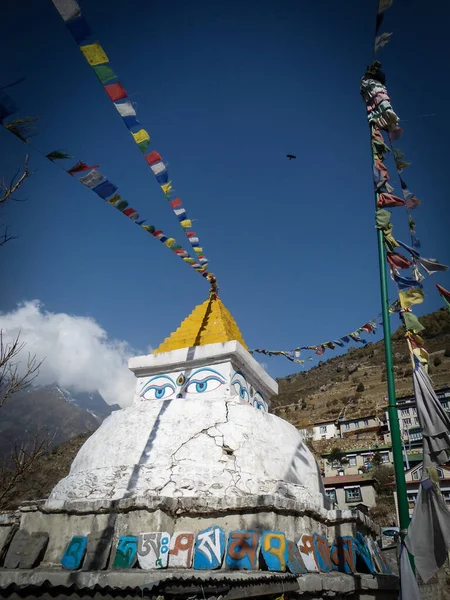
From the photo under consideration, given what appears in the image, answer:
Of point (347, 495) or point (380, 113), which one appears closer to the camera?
point (380, 113)

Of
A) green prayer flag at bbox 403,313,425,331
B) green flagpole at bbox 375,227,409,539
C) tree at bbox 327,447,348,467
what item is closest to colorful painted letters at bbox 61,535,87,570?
green flagpole at bbox 375,227,409,539

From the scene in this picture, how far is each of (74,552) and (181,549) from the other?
1300 mm

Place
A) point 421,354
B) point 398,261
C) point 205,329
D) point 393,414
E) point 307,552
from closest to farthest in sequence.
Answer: point 393,414, point 307,552, point 421,354, point 398,261, point 205,329

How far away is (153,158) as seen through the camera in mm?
4973

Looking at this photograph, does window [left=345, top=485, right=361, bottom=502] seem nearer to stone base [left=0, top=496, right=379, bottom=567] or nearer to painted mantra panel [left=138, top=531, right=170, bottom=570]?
stone base [left=0, top=496, right=379, bottom=567]

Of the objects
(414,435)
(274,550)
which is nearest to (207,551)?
(274,550)

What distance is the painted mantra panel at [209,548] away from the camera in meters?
4.40

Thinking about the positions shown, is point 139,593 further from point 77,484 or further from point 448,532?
point 448,532

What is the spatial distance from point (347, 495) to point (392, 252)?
104ft

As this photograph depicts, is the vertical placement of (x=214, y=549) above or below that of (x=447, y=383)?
below

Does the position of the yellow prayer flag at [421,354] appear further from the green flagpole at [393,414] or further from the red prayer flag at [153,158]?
the red prayer flag at [153,158]

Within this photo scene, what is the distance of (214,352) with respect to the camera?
687cm

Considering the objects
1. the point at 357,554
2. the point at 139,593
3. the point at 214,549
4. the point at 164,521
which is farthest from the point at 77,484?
the point at 357,554

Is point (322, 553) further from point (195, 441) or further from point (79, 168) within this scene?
point (79, 168)
